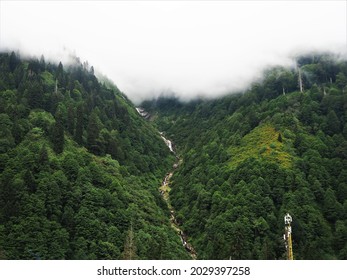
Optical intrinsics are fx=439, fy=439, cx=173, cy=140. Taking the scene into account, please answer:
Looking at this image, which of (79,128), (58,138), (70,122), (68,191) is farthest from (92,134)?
(68,191)

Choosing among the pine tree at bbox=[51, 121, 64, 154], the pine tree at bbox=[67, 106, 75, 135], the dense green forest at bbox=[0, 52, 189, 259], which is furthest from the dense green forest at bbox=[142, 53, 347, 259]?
the pine tree at bbox=[51, 121, 64, 154]

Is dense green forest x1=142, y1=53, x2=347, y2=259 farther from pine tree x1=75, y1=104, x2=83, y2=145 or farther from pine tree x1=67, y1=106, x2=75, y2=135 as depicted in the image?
pine tree x1=67, y1=106, x2=75, y2=135

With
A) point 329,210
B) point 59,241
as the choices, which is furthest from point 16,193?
point 329,210

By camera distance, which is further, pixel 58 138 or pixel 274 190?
pixel 58 138

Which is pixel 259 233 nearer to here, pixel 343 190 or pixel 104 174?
pixel 343 190

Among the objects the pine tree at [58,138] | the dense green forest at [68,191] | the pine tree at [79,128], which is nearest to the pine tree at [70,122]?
the dense green forest at [68,191]

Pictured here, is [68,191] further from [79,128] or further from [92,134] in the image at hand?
[79,128]

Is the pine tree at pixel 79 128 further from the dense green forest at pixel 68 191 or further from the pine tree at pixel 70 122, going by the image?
the pine tree at pixel 70 122

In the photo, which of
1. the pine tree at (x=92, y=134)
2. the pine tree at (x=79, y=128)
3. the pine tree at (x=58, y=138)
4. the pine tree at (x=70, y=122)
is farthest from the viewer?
the pine tree at (x=70, y=122)

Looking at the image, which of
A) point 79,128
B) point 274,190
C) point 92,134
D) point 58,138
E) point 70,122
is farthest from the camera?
point 70,122
